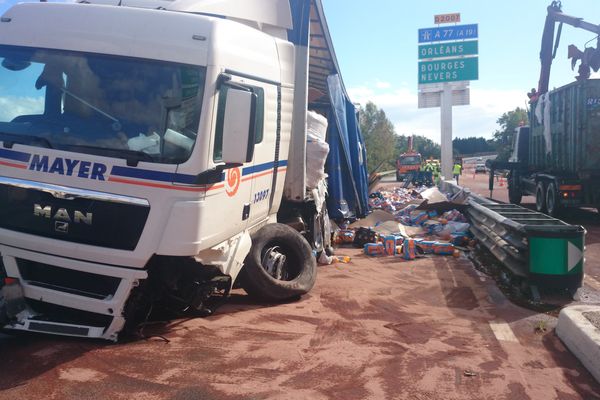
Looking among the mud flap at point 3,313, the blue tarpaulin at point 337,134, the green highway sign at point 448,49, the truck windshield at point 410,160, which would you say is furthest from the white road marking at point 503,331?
the truck windshield at point 410,160

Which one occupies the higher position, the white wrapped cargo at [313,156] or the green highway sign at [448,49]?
the green highway sign at [448,49]

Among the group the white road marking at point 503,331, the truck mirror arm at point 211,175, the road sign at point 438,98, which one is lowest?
the white road marking at point 503,331

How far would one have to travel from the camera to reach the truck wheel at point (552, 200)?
13506 mm

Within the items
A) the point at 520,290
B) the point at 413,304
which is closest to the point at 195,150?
the point at 413,304

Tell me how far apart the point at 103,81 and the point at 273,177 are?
2.36 meters

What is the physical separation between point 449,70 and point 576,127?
11.2 meters

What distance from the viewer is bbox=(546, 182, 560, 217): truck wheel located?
1351cm

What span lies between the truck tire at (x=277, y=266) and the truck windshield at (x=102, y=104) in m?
1.91

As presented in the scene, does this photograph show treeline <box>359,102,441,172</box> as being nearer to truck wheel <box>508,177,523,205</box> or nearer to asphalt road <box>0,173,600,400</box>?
truck wheel <box>508,177,523,205</box>

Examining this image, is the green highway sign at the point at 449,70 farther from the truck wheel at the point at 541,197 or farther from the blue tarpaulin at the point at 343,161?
the blue tarpaulin at the point at 343,161

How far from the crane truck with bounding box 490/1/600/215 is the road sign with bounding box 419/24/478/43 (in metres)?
5.68

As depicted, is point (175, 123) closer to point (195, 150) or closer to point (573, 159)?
point (195, 150)

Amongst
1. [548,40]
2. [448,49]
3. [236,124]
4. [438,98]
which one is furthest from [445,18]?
[236,124]

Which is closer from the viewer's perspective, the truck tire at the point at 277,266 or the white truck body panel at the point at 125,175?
the white truck body panel at the point at 125,175
